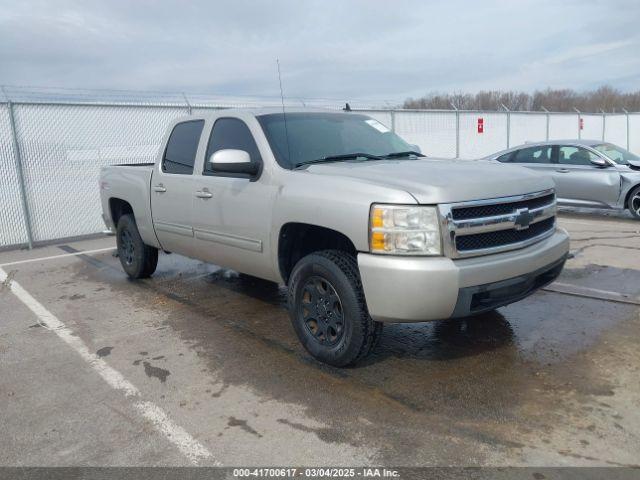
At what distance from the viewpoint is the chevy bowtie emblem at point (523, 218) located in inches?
146

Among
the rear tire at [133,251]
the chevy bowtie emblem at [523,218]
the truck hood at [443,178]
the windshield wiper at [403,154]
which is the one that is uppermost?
the windshield wiper at [403,154]

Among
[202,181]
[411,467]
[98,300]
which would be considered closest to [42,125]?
[98,300]

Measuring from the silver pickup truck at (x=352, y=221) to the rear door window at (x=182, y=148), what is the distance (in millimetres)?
25

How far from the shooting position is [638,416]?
3188 mm

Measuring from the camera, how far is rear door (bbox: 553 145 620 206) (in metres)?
10.3

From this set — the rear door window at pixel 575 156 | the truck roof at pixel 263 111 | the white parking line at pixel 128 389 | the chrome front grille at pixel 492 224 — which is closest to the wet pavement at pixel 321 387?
the white parking line at pixel 128 389

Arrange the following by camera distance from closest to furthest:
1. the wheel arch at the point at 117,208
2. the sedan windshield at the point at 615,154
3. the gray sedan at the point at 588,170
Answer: the wheel arch at the point at 117,208 → the gray sedan at the point at 588,170 → the sedan windshield at the point at 615,154

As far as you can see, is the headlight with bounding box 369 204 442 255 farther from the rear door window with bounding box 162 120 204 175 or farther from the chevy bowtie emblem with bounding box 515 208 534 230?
the rear door window with bounding box 162 120 204 175

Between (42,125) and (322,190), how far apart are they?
325 inches

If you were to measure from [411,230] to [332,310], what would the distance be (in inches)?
35.5

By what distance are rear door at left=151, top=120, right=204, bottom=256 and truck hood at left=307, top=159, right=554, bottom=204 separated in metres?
1.68

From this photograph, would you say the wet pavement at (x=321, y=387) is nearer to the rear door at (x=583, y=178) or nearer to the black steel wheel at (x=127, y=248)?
the black steel wheel at (x=127, y=248)

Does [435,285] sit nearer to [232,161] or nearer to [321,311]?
[321,311]

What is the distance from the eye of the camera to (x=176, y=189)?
545 cm
